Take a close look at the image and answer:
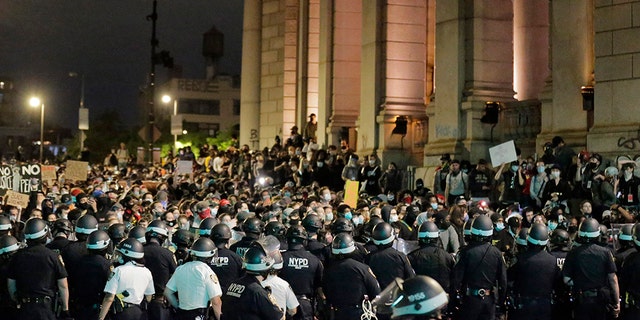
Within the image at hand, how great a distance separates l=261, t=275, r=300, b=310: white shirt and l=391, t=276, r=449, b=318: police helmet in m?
4.14

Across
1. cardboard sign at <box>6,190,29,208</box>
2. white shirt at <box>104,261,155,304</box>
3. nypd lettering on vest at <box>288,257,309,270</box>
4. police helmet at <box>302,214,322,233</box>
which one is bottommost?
white shirt at <box>104,261,155,304</box>

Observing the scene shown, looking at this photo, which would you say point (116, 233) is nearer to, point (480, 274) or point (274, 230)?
point (274, 230)

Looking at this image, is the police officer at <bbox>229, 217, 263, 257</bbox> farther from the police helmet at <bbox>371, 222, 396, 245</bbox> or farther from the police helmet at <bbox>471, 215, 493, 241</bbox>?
the police helmet at <bbox>471, 215, 493, 241</bbox>

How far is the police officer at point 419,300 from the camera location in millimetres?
6547

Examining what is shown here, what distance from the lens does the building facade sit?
24203 mm

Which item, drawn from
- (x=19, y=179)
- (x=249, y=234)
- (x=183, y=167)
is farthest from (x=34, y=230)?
(x=183, y=167)

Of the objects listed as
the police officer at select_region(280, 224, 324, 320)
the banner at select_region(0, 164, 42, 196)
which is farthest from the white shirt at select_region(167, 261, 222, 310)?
the banner at select_region(0, 164, 42, 196)

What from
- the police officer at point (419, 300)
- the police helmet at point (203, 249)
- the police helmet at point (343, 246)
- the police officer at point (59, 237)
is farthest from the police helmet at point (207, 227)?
the police officer at point (419, 300)

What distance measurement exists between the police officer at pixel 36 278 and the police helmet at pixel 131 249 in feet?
3.90

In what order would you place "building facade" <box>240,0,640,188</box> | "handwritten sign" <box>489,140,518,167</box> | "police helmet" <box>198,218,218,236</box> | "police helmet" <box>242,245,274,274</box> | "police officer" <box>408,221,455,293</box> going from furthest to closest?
"building facade" <box>240,0,640,188</box>, "handwritten sign" <box>489,140,518,167</box>, "police helmet" <box>198,218,218,236</box>, "police officer" <box>408,221,455,293</box>, "police helmet" <box>242,245,274,274</box>

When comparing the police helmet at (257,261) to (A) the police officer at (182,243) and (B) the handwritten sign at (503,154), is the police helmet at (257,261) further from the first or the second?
(B) the handwritten sign at (503,154)

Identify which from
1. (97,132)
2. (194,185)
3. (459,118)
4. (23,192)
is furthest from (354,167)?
(97,132)

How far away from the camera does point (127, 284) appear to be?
1219 cm

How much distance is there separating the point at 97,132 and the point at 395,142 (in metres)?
75.6
